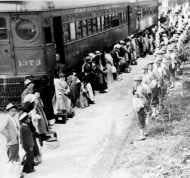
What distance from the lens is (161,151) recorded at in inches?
350

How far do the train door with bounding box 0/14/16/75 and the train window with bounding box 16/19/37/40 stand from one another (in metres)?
0.29

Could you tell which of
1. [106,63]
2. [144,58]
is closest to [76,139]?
[106,63]

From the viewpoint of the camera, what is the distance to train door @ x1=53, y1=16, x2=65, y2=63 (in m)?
13.0

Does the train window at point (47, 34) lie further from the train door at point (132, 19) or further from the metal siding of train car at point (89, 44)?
the train door at point (132, 19)

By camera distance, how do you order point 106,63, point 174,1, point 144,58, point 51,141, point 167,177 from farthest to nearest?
point 174,1 < point 144,58 < point 106,63 < point 51,141 < point 167,177

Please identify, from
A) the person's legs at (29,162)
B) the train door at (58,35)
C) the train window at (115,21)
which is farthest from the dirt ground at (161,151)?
the train window at (115,21)

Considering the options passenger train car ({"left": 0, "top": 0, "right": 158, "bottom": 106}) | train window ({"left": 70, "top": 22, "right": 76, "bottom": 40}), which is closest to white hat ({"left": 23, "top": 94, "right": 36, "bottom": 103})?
passenger train car ({"left": 0, "top": 0, "right": 158, "bottom": 106})

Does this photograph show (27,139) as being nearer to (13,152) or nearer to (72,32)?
(13,152)

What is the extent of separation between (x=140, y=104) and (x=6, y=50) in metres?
4.44

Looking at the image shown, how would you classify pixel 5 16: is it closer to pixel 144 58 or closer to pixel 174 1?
pixel 144 58

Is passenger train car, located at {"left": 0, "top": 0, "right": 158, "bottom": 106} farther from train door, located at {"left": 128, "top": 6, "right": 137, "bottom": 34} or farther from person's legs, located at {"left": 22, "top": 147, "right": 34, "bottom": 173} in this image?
train door, located at {"left": 128, "top": 6, "right": 137, "bottom": 34}

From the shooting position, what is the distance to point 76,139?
10.0 m

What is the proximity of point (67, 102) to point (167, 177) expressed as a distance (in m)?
4.53

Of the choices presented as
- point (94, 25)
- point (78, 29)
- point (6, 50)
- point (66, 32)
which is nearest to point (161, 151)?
point (6, 50)
